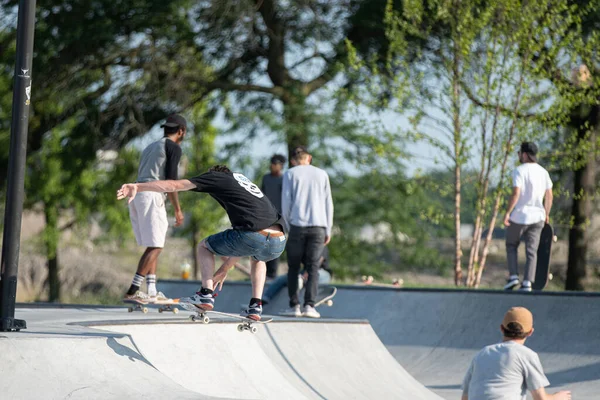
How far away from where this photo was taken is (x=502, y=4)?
15531 millimetres

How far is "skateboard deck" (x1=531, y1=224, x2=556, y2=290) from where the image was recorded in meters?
11.2

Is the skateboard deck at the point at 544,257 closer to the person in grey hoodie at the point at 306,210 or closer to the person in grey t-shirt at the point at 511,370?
the person in grey hoodie at the point at 306,210

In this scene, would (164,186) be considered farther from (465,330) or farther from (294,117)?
(294,117)

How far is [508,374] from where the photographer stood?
15.9 feet

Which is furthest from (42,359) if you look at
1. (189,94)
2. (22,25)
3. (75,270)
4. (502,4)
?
(75,270)

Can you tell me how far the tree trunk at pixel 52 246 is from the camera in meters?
27.1

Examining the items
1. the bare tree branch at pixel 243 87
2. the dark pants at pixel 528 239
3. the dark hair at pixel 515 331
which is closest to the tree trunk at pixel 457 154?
the dark pants at pixel 528 239

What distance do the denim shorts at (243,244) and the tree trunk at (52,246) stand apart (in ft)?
67.5

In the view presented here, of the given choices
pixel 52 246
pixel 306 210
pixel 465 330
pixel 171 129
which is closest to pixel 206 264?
pixel 171 129

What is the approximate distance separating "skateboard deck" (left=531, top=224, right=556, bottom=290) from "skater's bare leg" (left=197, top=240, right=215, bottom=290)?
5.32m

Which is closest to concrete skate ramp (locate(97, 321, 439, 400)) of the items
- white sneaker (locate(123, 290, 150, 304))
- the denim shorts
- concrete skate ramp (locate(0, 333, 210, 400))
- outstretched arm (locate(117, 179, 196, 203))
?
concrete skate ramp (locate(0, 333, 210, 400))

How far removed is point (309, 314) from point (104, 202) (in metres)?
18.9

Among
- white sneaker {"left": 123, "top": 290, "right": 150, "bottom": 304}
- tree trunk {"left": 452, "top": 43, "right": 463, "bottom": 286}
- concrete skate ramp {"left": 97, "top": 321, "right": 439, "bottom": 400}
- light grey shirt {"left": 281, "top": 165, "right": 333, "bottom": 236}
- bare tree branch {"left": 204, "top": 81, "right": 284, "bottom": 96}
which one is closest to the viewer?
concrete skate ramp {"left": 97, "top": 321, "right": 439, "bottom": 400}

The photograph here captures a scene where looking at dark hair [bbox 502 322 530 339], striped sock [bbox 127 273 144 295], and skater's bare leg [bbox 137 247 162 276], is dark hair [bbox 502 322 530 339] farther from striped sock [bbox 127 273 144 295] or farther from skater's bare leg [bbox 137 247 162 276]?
striped sock [bbox 127 273 144 295]
